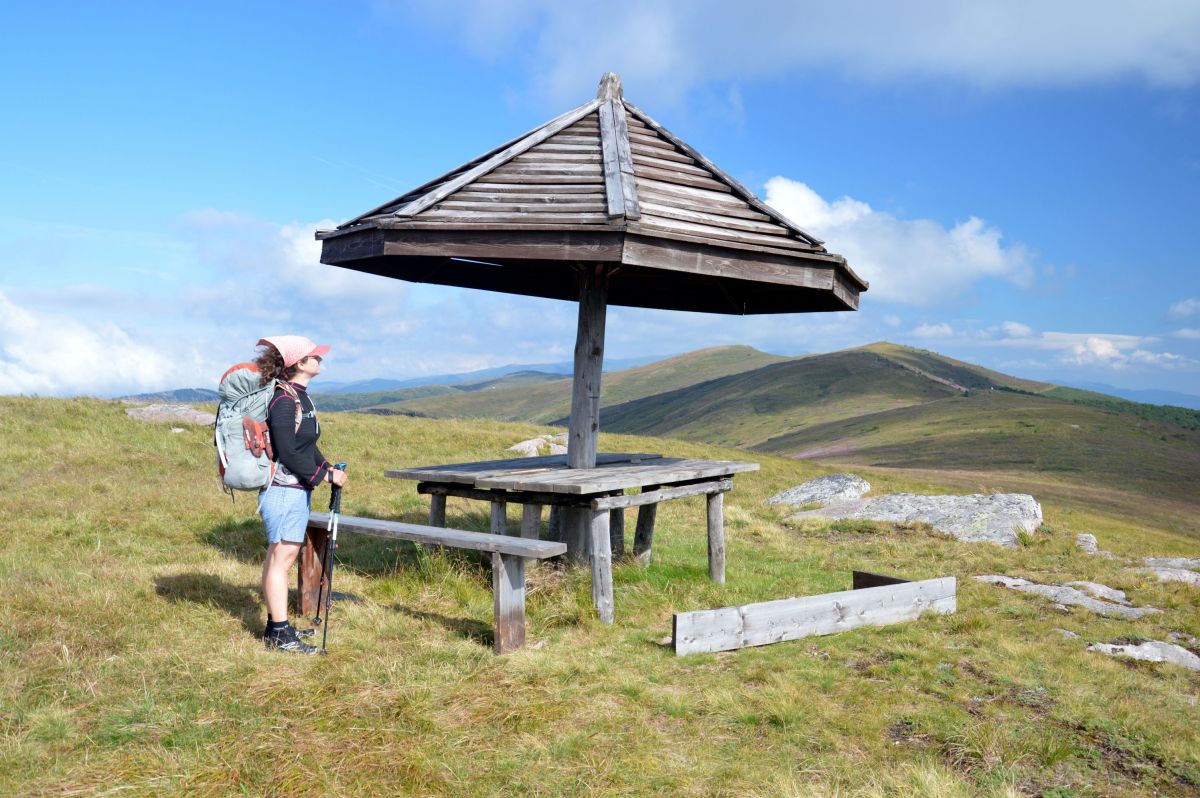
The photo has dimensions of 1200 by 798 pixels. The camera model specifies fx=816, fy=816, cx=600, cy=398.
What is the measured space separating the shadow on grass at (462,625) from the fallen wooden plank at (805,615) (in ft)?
5.55

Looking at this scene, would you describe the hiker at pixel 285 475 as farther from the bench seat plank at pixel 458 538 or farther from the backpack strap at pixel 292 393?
the bench seat plank at pixel 458 538

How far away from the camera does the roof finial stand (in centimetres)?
1024

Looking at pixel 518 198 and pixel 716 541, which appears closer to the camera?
pixel 518 198

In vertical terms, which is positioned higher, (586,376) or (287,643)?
(586,376)

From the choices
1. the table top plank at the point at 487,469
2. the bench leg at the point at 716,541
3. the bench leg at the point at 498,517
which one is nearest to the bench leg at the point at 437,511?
the table top plank at the point at 487,469

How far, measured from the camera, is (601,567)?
8.11m

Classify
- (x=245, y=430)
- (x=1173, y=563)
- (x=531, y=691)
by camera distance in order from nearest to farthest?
(x=531, y=691)
(x=245, y=430)
(x=1173, y=563)

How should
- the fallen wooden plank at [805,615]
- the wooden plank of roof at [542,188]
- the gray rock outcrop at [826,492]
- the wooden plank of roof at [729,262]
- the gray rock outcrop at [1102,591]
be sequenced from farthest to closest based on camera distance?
the gray rock outcrop at [826,492] < the gray rock outcrop at [1102,591] < the wooden plank of roof at [542,188] < the wooden plank of roof at [729,262] < the fallen wooden plank at [805,615]

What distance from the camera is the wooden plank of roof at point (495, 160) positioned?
27.2 feet

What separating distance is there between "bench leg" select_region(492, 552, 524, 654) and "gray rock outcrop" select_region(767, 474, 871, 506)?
13.1 m

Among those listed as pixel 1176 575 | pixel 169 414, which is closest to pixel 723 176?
pixel 1176 575

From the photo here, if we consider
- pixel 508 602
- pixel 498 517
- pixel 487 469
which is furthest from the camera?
pixel 487 469

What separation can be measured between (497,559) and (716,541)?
3903 mm

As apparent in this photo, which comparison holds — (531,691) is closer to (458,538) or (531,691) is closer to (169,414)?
(458,538)
